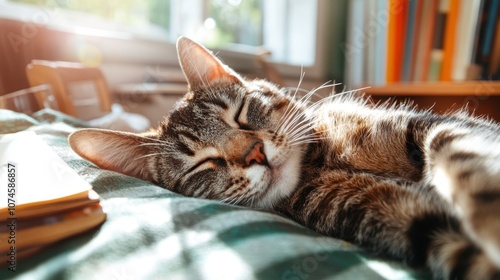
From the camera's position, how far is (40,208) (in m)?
0.52

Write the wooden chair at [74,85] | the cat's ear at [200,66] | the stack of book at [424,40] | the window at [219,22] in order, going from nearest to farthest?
the cat's ear at [200,66] → the wooden chair at [74,85] → the stack of book at [424,40] → the window at [219,22]

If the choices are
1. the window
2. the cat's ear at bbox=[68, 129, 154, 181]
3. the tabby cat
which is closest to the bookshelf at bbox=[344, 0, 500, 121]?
the window

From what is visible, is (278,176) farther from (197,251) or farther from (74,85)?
(74,85)

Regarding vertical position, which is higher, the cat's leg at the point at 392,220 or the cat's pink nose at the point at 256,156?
the cat's pink nose at the point at 256,156

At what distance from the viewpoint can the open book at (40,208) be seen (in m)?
0.50

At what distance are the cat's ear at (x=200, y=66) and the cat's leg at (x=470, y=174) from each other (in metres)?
0.55

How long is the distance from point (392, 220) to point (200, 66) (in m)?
0.66

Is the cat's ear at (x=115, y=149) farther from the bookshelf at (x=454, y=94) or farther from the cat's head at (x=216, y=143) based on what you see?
the bookshelf at (x=454, y=94)

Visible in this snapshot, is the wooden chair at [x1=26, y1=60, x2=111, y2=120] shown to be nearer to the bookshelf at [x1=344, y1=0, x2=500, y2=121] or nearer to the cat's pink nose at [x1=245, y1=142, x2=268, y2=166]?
the cat's pink nose at [x1=245, y1=142, x2=268, y2=166]

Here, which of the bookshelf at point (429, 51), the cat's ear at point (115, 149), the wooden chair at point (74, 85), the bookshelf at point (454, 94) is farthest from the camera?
the bookshelf at point (429, 51)

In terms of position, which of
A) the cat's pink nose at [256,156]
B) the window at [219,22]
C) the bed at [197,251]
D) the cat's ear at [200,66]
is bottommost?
the bed at [197,251]

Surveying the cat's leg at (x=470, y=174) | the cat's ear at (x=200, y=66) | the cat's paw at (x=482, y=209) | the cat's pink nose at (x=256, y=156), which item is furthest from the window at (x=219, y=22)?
the cat's paw at (x=482, y=209)

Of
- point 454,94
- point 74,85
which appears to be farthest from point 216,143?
point 454,94

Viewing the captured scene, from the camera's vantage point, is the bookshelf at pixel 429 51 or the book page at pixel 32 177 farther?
the bookshelf at pixel 429 51
